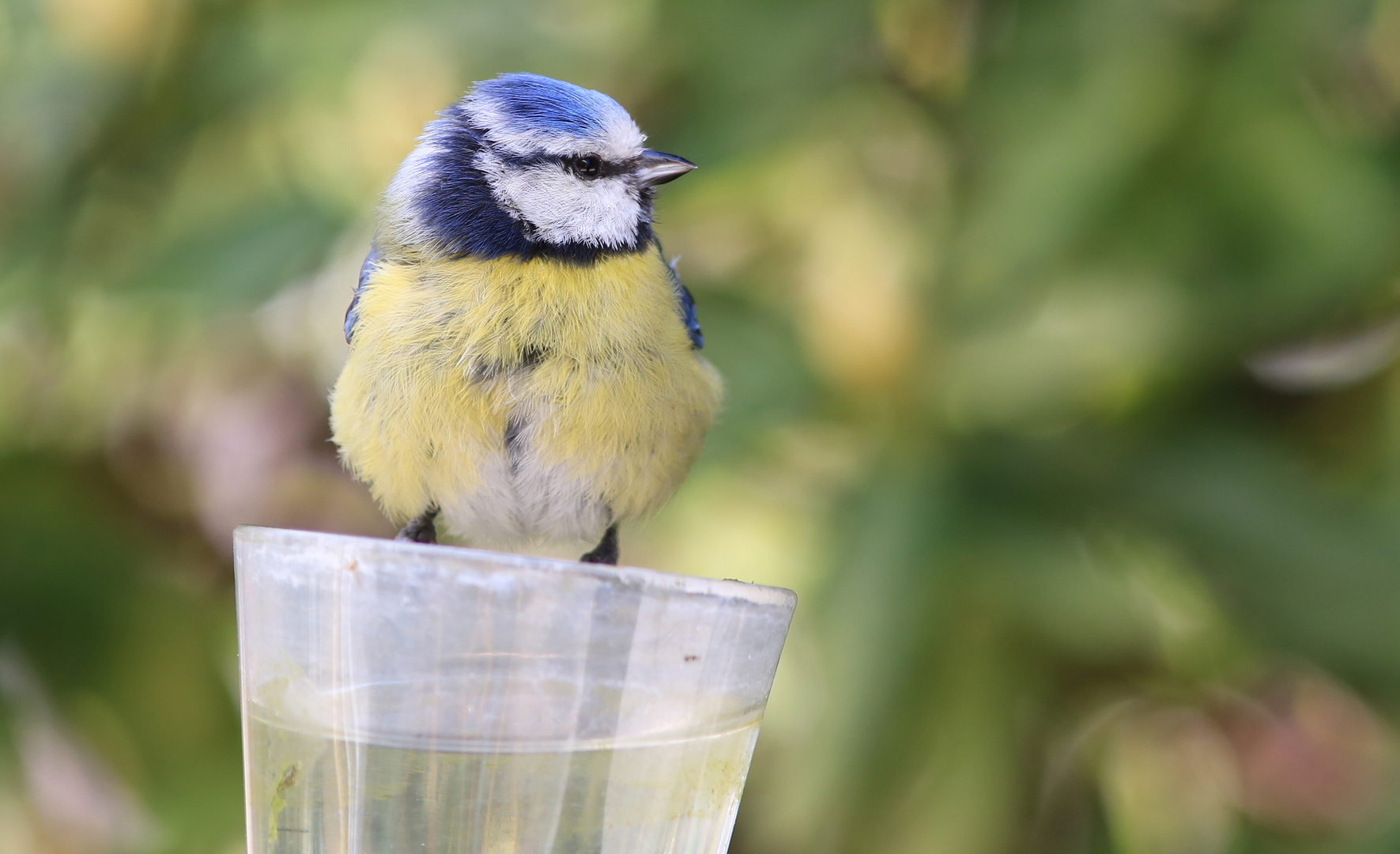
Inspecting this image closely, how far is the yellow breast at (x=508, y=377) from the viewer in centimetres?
57

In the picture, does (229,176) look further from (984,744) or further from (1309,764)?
(1309,764)

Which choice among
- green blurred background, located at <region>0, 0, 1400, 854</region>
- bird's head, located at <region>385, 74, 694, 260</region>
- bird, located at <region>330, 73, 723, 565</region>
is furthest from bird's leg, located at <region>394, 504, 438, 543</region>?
green blurred background, located at <region>0, 0, 1400, 854</region>

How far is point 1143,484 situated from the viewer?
1.10m

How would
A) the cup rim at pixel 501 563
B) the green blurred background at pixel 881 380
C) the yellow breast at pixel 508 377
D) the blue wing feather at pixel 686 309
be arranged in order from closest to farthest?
the cup rim at pixel 501 563, the yellow breast at pixel 508 377, the blue wing feather at pixel 686 309, the green blurred background at pixel 881 380

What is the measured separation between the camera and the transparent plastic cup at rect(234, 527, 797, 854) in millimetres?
343

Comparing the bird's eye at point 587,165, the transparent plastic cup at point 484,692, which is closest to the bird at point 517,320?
the bird's eye at point 587,165

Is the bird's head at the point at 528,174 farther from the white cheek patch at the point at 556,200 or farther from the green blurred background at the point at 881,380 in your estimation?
the green blurred background at the point at 881,380

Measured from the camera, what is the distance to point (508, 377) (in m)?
0.57

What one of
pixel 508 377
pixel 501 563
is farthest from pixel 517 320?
pixel 501 563

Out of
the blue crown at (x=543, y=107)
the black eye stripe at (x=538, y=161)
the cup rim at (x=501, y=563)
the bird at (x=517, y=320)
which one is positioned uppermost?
the blue crown at (x=543, y=107)

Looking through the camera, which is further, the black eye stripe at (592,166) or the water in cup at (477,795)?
the black eye stripe at (592,166)

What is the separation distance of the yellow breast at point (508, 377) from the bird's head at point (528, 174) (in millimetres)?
16

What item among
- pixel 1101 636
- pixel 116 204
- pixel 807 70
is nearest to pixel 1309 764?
pixel 1101 636

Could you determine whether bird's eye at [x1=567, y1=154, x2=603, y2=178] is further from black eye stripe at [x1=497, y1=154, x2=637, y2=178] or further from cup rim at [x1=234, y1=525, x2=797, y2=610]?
cup rim at [x1=234, y1=525, x2=797, y2=610]
